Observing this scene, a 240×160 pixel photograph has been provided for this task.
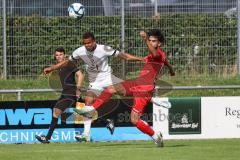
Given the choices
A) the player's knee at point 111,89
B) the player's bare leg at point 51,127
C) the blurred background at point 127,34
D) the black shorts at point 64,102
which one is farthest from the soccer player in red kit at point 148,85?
the blurred background at point 127,34

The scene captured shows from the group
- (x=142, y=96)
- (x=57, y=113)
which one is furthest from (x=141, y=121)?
(x=57, y=113)

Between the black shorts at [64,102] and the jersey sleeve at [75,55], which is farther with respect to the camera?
the black shorts at [64,102]

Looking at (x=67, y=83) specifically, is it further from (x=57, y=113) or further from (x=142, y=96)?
(x=142, y=96)

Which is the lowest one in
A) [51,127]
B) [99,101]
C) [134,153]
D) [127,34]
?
[51,127]

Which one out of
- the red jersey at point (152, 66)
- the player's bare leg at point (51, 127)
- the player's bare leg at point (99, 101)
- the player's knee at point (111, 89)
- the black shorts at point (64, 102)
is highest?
the red jersey at point (152, 66)

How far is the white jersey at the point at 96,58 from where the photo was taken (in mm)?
16938

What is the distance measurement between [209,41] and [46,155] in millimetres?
11761

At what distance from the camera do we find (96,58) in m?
17.1

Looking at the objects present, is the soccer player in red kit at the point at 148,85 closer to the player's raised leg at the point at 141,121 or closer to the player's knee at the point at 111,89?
the player's raised leg at the point at 141,121

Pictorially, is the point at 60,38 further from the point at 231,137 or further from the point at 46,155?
the point at 46,155

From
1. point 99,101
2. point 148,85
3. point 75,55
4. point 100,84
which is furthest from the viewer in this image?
point 100,84

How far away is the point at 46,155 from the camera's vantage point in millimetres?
13805

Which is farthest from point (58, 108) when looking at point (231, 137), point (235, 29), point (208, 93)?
point (235, 29)

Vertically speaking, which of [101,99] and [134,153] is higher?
[101,99]
